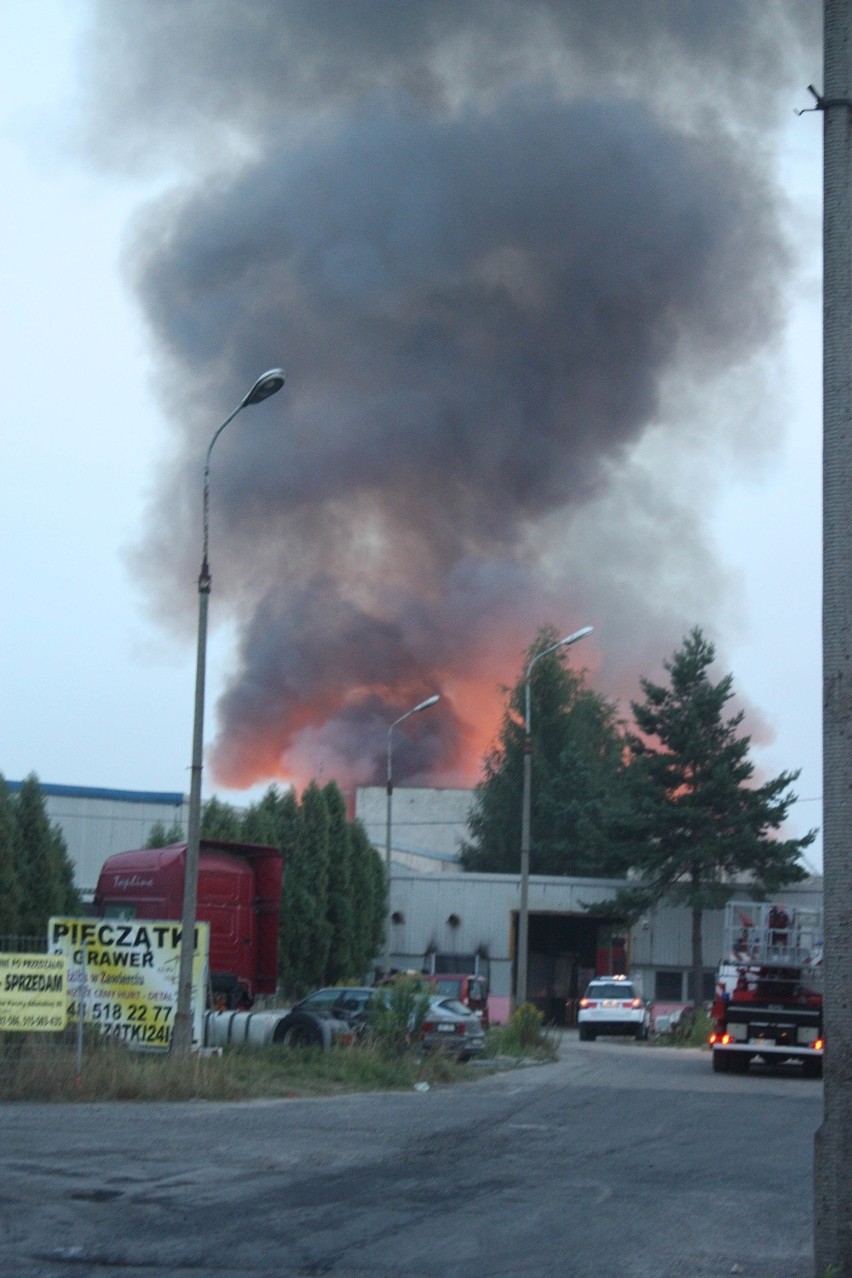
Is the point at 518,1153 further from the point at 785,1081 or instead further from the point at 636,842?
the point at 636,842

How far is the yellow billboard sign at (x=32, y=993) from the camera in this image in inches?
647

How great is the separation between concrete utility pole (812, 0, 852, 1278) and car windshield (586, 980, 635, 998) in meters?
35.6

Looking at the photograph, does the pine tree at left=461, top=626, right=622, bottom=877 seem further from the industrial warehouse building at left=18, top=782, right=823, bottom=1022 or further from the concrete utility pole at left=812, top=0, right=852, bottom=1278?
the concrete utility pole at left=812, top=0, right=852, bottom=1278

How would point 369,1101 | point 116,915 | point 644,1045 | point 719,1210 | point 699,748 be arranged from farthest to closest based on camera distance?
point 699,748
point 644,1045
point 116,915
point 369,1101
point 719,1210

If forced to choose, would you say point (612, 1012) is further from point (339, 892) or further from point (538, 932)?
point (538, 932)

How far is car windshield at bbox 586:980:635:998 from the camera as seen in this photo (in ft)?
137

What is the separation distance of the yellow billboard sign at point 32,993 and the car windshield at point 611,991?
1076 inches

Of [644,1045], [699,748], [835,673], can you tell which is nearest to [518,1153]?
[835,673]

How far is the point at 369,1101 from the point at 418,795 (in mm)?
68596

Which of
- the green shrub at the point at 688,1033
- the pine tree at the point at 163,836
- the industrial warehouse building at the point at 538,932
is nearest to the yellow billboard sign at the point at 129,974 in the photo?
the pine tree at the point at 163,836

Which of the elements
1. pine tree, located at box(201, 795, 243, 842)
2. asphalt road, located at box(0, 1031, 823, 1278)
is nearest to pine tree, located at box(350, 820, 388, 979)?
pine tree, located at box(201, 795, 243, 842)

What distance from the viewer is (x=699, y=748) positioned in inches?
2226

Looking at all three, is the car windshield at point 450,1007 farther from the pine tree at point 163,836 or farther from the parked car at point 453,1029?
the pine tree at point 163,836

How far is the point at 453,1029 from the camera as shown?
24.8 meters
